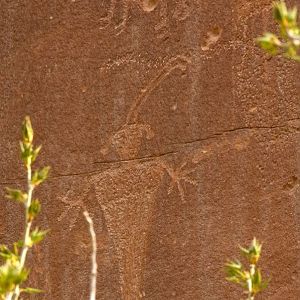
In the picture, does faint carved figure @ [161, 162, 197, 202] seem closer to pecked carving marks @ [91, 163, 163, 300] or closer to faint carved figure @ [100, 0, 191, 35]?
pecked carving marks @ [91, 163, 163, 300]

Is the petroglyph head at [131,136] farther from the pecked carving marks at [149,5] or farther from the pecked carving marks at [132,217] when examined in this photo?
the pecked carving marks at [149,5]

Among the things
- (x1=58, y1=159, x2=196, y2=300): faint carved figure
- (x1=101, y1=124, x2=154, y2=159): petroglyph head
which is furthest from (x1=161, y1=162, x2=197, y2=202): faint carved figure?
(x1=101, y1=124, x2=154, y2=159): petroglyph head

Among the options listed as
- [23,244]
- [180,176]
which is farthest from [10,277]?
[180,176]

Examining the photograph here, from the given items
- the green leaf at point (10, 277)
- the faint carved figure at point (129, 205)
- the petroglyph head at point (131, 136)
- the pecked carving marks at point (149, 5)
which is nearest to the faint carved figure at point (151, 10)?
the pecked carving marks at point (149, 5)

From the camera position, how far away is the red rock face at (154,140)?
2398 millimetres

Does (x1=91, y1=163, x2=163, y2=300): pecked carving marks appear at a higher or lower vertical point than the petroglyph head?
lower

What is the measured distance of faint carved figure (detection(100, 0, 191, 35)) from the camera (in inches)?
95.3

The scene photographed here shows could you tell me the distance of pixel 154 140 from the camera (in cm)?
243

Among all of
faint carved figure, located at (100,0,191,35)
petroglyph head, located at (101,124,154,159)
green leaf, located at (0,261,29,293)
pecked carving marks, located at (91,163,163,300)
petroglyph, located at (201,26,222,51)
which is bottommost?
green leaf, located at (0,261,29,293)

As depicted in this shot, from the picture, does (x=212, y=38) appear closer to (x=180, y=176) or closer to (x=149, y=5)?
(x=149, y=5)

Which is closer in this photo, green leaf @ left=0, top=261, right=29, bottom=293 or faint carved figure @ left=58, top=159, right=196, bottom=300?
green leaf @ left=0, top=261, right=29, bottom=293

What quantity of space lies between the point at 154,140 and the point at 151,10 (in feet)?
1.21

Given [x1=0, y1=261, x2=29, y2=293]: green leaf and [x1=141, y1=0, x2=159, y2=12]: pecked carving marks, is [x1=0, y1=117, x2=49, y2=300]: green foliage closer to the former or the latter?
[x1=0, y1=261, x2=29, y2=293]: green leaf

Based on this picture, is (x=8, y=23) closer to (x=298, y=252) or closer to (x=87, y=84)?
(x=87, y=84)
